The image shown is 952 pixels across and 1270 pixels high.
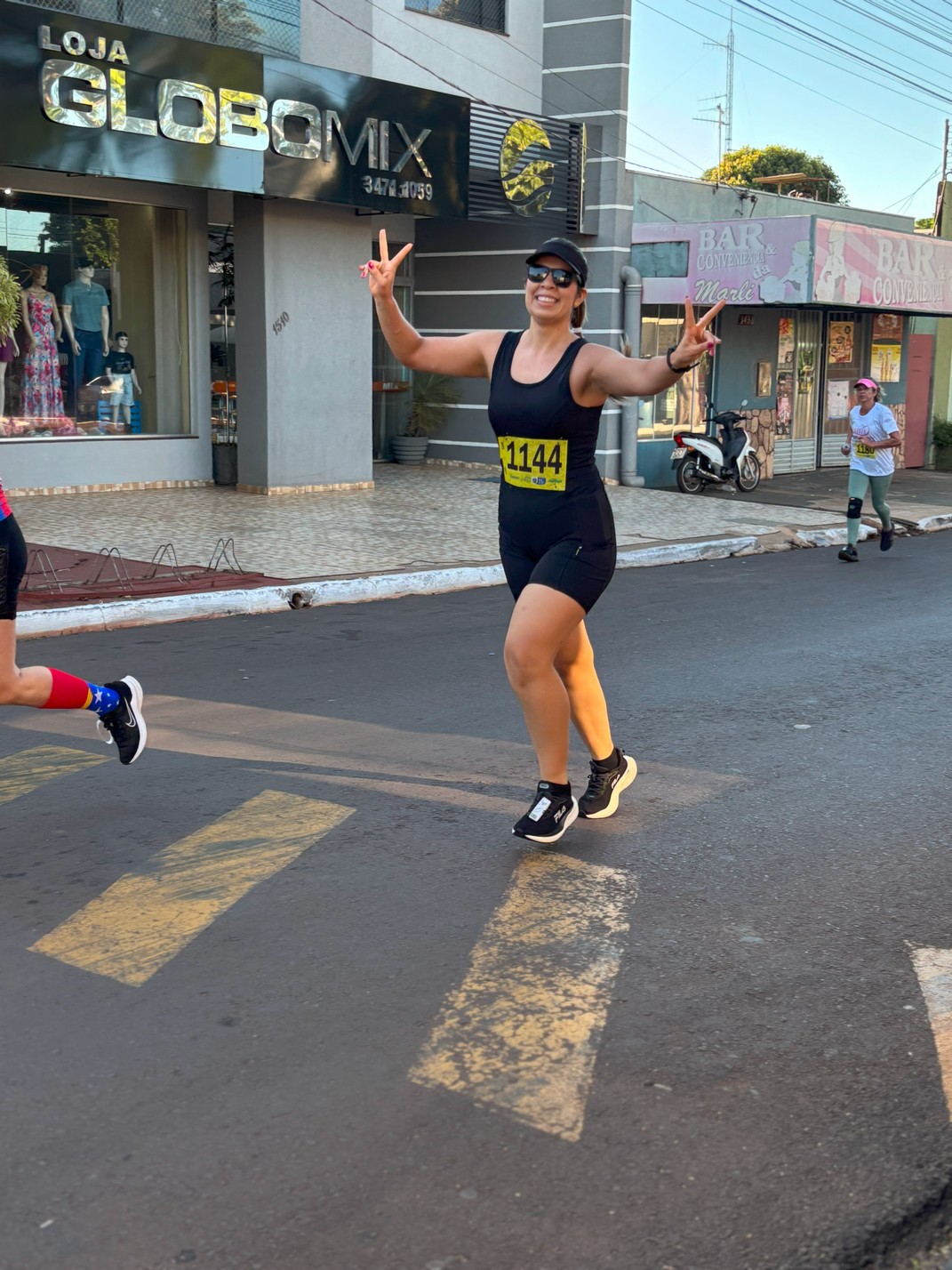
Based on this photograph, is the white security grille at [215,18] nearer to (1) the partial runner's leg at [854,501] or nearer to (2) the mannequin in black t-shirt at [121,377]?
(2) the mannequin in black t-shirt at [121,377]

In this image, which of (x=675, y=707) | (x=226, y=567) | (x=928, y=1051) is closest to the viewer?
(x=928, y=1051)

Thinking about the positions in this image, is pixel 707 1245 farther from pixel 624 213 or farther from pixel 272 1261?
pixel 624 213

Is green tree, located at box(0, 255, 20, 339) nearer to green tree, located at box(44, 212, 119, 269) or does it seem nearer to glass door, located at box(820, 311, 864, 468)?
green tree, located at box(44, 212, 119, 269)

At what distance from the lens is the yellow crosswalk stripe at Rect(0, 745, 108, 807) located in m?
5.67

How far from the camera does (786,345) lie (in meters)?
23.9

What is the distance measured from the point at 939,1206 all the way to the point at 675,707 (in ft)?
14.7

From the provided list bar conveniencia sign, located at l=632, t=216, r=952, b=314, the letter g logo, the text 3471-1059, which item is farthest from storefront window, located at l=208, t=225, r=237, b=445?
bar conveniencia sign, located at l=632, t=216, r=952, b=314

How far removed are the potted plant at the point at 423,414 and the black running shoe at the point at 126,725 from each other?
1638 centimetres

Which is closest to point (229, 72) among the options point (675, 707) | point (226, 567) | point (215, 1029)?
point (226, 567)

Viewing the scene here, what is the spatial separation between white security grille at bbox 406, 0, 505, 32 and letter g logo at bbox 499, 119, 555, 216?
2236mm

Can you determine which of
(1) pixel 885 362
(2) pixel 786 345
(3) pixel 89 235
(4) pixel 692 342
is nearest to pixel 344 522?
(3) pixel 89 235

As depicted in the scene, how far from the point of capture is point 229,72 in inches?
603

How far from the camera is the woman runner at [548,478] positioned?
484 cm

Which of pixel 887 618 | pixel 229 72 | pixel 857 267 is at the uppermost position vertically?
pixel 229 72
